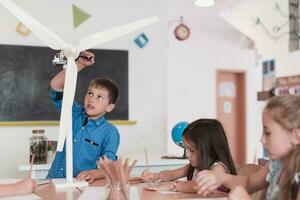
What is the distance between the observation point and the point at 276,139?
3.74 feet

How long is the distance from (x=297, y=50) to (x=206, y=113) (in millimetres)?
2679

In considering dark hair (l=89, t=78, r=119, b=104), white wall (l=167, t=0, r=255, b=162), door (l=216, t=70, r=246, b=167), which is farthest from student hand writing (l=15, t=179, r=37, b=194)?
door (l=216, t=70, r=246, b=167)

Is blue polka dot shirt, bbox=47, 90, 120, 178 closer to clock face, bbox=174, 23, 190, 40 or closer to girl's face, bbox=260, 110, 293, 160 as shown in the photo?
girl's face, bbox=260, 110, 293, 160

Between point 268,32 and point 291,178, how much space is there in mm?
3622

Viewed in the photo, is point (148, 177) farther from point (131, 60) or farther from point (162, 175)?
point (131, 60)

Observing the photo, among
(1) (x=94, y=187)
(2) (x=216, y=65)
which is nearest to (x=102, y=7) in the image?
(1) (x=94, y=187)

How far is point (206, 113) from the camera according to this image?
644 centimetres

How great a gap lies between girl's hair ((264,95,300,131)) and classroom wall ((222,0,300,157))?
2559mm

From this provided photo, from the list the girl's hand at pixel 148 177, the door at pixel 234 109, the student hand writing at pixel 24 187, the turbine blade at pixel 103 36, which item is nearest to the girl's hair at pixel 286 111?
the girl's hand at pixel 148 177

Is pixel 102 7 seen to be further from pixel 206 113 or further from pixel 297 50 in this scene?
pixel 206 113

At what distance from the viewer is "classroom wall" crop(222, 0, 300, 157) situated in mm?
4051

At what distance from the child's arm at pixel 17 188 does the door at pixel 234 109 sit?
5.56m

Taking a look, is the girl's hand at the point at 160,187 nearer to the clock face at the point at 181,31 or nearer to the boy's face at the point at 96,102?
the boy's face at the point at 96,102

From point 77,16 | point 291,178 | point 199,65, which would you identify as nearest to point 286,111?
point 291,178
